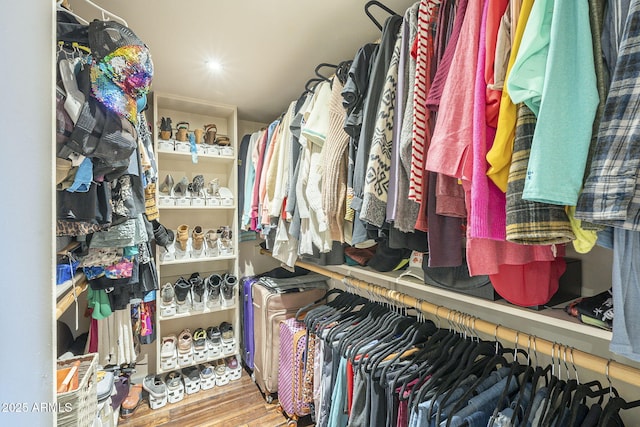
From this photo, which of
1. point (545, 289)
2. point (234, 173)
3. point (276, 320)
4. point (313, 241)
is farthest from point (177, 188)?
point (545, 289)

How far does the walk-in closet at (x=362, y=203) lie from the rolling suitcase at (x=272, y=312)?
0.05 ft

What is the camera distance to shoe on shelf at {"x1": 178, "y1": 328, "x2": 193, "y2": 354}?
6.42 ft

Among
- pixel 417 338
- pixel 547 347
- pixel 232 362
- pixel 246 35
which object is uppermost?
pixel 246 35

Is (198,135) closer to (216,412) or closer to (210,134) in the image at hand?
(210,134)

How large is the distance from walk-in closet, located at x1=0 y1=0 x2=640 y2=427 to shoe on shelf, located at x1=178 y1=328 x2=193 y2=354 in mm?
149

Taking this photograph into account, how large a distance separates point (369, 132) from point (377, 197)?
24 cm

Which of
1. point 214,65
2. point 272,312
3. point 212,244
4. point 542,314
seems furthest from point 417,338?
point 214,65

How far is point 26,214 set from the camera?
17.0 inches

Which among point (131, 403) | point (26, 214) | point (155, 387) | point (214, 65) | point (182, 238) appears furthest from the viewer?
point (182, 238)

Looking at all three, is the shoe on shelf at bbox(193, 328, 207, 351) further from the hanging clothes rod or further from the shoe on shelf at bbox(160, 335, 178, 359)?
the hanging clothes rod

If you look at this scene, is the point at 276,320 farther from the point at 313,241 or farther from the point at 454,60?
the point at 454,60

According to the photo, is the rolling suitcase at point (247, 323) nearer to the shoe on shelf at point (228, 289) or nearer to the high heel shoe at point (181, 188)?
the shoe on shelf at point (228, 289)

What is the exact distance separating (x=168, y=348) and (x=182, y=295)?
1.25 feet

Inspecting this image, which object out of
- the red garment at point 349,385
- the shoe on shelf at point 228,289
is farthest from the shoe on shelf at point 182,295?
the red garment at point 349,385
